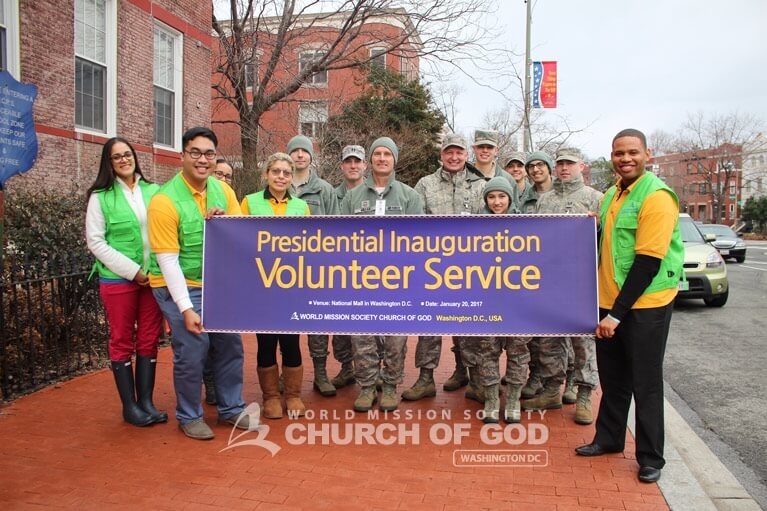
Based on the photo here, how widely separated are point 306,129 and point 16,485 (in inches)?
696

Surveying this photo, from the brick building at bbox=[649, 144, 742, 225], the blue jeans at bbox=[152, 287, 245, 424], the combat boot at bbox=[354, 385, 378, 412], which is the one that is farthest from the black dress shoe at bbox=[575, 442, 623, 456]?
the brick building at bbox=[649, 144, 742, 225]

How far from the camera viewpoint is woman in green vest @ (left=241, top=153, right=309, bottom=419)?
4582mm

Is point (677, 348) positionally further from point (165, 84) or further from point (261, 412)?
point (165, 84)

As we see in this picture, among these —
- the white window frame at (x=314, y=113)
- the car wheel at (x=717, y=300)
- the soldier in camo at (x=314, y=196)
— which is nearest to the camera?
the soldier in camo at (x=314, y=196)

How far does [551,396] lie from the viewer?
16.6 feet

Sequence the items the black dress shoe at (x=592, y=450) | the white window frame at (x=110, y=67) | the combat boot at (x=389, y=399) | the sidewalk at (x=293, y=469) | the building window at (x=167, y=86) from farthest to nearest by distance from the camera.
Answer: the building window at (x=167, y=86) → the white window frame at (x=110, y=67) → the combat boot at (x=389, y=399) → the black dress shoe at (x=592, y=450) → the sidewalk at (x=293, y=469)

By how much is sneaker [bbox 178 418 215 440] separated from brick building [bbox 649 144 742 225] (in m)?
58.3

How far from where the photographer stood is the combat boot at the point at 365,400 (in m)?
4.96

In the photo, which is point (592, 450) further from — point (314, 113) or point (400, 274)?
point (314, 113)

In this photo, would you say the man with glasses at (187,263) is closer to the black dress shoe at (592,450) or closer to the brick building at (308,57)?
the black dress shoe at (592,450)

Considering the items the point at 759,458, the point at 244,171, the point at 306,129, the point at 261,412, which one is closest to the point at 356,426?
the point at 261,412

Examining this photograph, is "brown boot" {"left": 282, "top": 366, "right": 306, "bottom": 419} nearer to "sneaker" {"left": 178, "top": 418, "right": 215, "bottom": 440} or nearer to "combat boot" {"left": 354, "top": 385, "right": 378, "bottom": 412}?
"combat boot" {"left": 354, "top": 385, "right": 378, "bottom": 412}

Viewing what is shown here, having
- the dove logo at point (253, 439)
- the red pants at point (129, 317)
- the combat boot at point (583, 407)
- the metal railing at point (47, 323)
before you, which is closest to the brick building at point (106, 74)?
the metal railing at point (47, 323)

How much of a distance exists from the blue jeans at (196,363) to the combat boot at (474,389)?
1.93 meters
